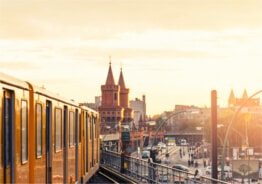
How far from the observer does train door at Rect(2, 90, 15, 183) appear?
10086 millimetres

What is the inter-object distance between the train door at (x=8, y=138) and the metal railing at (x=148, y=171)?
8.84 m

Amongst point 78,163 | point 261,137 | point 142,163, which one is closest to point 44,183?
point 78,163

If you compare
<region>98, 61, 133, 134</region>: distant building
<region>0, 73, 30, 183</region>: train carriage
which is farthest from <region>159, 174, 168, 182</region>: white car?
<region>98, 61, 133, 134</region>: distant building

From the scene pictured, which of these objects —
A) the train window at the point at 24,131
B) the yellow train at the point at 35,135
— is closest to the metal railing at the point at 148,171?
the yellow train at the point at 35,135

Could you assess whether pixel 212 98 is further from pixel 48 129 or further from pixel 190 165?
pixel 190 165

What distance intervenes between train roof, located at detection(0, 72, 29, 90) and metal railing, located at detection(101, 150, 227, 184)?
8.15 m

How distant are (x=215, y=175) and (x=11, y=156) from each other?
51.8ft

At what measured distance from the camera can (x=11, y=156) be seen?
10414 mm

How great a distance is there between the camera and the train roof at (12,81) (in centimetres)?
1003

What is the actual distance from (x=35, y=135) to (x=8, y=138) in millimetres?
1958

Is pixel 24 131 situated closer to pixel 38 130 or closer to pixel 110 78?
pixel 38 130

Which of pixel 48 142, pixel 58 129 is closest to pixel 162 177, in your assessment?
pixel 58 129

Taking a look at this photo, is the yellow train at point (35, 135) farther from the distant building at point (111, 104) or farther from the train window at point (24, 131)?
the distant building at point (111, 104)

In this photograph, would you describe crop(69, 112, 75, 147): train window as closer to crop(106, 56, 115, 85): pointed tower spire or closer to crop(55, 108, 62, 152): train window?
crop(55, 108, 62, 152): train window
